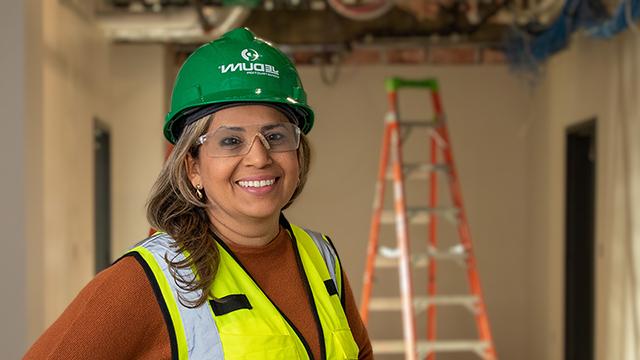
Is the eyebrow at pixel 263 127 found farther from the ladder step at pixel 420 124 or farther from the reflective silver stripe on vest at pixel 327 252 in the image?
the ladder step at pixel 420 124

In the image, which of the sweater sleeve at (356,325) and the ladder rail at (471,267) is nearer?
the sweater sleeve at (356,325)

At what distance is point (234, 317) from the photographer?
4.03 ft

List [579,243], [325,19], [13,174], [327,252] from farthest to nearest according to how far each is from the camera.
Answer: [325,19] < [579,243] < [13,174] < [327,252]

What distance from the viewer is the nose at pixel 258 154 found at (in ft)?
4.21

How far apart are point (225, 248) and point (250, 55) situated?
29 cm

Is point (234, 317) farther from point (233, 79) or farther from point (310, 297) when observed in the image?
point (233, 79)

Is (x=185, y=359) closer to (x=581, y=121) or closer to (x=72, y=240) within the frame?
(x=72, y=240)

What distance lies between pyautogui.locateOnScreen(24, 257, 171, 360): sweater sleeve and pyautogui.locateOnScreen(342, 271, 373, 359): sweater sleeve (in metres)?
0.41

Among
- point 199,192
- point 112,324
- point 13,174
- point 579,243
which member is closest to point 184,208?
point 199,192

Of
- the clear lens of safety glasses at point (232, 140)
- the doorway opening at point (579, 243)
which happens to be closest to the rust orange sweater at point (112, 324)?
the clear lens of safety glasses at point (232, 140)

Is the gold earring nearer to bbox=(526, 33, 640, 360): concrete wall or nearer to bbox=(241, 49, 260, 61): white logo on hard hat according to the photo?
bbox=(241, 49, 260, 61): white logo on hard hat

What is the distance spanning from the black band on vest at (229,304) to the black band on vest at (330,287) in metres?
0.19

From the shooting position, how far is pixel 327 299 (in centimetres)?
137

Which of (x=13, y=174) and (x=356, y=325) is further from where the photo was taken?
(x=13, y=174)
